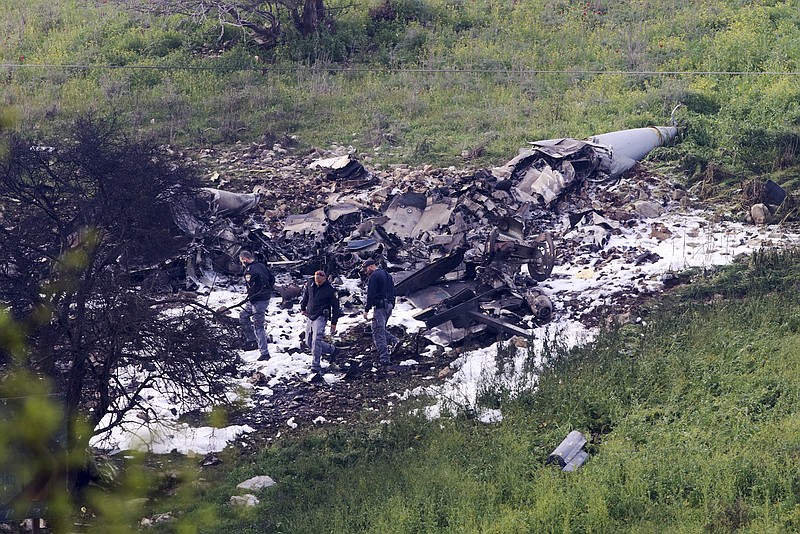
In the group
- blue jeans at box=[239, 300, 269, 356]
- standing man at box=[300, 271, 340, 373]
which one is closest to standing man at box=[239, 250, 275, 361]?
blue jeans at box=[239, 300, 269, 356]

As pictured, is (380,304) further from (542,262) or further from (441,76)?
(441,76)

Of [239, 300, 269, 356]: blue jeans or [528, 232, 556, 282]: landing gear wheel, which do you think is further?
[528, 232, 556, 282]: landing gear wheel

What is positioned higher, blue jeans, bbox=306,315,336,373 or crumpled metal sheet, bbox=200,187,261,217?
crumpled metal sheet, bbox=200,187,261,217

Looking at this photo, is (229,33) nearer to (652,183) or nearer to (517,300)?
(652,183)

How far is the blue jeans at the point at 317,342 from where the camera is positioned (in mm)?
11191

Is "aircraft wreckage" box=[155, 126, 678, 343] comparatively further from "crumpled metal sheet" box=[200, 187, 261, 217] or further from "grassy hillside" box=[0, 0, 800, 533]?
"grassy hillside" box=[0, 0, 800, 533]

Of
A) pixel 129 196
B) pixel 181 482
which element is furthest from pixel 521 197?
pixel 181 482

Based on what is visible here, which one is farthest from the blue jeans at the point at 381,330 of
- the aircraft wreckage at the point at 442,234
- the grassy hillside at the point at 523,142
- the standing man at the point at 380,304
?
the grassy hillside at the point at 523,142

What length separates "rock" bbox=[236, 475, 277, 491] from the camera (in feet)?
28.7

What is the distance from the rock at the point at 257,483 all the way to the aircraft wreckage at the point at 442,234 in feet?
12.0

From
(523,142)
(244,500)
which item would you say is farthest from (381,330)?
(523,142)

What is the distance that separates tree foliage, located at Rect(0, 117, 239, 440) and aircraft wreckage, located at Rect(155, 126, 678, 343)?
372 centimetres

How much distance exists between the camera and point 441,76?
22625 mm

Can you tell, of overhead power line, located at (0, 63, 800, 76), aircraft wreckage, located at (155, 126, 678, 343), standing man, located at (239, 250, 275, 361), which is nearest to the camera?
standing man, located at (239, 250, 275, 361)
